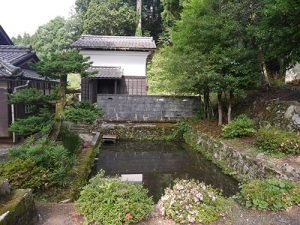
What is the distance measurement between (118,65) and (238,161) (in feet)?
49.6

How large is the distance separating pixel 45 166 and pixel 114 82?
15.6 metres

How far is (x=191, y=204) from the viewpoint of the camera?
4.25 m

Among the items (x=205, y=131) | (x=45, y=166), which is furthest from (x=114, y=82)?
(x=45, y=166)

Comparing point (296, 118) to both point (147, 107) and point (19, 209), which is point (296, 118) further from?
point (19, 209)

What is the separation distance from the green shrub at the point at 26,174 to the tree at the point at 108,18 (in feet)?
89.1

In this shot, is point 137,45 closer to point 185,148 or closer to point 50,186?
point 185,148

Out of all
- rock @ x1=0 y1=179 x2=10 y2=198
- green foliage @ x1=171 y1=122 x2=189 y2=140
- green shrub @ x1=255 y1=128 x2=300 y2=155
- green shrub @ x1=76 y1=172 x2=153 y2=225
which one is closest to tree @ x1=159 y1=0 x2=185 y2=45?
green foliage @ x1=171 y1=122 x2=189 y2=140

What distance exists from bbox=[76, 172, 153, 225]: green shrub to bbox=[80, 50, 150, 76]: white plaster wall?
A: 18057mm

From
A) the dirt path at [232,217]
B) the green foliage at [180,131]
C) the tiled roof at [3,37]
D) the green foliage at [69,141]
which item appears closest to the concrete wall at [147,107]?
the green foliage at [180,131]

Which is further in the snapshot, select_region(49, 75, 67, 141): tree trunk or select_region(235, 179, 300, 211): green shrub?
select_region(49, 75, 67, 141): tree trunk

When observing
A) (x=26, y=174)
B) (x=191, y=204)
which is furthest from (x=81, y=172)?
(x=191, y=204)

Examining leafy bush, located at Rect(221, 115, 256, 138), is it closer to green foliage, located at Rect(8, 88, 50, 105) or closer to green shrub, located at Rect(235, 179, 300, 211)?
green shrub, located at Rect(235, 179, 300, 211)

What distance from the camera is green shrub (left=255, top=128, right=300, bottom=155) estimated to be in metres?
8.16

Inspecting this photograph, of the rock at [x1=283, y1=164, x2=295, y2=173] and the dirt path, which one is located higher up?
the rock at [x1=283, y1=164, x2=295, y2=173]
